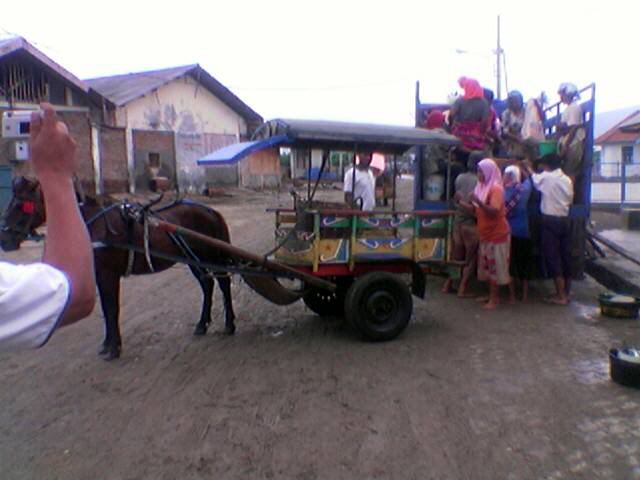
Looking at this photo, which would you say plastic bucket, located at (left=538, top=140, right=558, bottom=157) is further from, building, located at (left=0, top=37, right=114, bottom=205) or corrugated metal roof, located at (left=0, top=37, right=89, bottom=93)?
corrugated metal roof, located at (left=0, top=37, right=89, bottom=93)

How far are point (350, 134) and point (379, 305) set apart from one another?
1.72 metres

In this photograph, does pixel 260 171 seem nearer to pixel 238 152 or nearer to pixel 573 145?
pixel 573 145

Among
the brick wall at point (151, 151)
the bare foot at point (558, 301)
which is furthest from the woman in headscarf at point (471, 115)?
the brick wall at point (151, 151)

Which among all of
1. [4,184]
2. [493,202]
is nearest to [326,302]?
[493,202]

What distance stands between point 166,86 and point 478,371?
68.4ft

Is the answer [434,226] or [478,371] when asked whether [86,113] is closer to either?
[434,226]

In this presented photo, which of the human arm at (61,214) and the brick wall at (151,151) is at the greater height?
the brick wall at (151,151)

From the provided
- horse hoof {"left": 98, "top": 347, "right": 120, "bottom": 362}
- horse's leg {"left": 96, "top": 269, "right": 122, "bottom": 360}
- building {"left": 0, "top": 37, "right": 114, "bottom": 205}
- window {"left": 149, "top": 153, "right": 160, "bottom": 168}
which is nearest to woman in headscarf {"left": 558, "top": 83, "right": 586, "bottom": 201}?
horse's leg {"left": 96, "top": 269, "right": 122, "bottom": 360}

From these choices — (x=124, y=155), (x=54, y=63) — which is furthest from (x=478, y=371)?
(x=124, y=155)

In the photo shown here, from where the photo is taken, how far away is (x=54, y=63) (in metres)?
17.6

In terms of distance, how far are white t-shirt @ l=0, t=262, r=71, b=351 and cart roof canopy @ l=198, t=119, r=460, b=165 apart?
396 cm

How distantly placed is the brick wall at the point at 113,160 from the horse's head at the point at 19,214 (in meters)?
16.0

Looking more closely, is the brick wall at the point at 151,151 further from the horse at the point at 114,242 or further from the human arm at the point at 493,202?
the human arm at the point at 493,202

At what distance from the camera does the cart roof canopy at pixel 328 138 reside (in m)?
5.53
